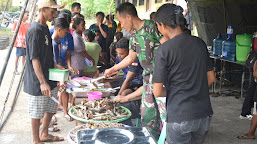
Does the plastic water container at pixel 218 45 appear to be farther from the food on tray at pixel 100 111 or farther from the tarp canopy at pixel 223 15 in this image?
the food on tray at pixel 100 111

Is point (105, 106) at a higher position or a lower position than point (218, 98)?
higher

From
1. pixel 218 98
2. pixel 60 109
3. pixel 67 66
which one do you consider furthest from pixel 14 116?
pixel 218 98

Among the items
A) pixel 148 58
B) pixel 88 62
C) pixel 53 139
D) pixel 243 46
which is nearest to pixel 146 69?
pixel 148 58

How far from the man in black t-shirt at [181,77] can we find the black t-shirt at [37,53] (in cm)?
174

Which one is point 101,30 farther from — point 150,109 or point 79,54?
point 150,109

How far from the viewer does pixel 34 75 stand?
137 inches

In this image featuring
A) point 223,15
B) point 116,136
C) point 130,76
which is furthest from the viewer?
point 223,15

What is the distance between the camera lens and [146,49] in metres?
3.02

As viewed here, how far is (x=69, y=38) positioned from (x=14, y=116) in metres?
1.87

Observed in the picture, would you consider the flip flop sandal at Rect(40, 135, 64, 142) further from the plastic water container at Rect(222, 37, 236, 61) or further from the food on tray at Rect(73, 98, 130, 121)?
the plastic water container at Rect(222, 37, 236, 61)

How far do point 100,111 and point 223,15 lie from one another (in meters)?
5.99

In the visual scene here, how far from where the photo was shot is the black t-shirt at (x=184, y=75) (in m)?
2.04

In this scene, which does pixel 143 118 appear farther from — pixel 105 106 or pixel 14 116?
pixel 14 116

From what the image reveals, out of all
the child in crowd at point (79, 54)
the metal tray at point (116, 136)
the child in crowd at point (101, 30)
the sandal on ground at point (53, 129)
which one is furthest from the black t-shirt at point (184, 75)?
the child in crowd at point (101, 30)
